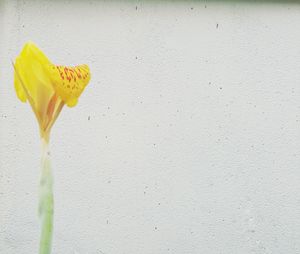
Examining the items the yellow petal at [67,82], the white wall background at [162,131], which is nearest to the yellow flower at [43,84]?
the yellow petal at [67,82]

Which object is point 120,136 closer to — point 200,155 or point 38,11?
point 200,155

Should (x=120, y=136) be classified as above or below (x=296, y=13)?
below

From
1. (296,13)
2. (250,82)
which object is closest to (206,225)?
(250,82)

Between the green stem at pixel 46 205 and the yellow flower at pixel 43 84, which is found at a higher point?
the yellow flower at pixel 43 84

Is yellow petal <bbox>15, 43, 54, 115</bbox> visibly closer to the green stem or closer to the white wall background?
the green stem

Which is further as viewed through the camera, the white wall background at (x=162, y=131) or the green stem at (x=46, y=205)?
the white wall background at (x=162, y=131)

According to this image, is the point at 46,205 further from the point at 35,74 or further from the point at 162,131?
the point at 162,131

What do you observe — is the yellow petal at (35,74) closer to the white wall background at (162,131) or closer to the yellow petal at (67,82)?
the yellow petal at (67,82)
